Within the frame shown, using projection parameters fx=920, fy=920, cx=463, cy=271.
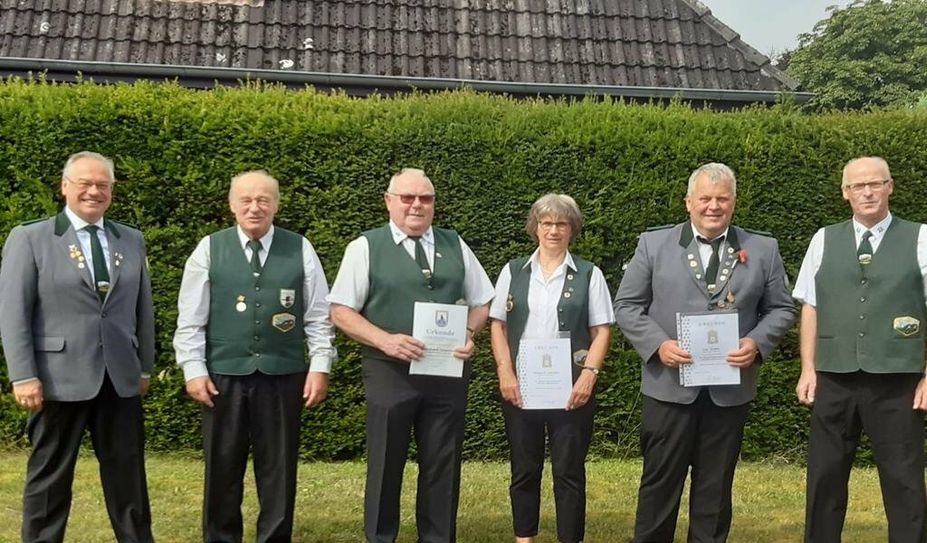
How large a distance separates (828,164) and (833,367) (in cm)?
321

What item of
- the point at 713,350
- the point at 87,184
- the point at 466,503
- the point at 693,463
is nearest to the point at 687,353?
the point at 713,350

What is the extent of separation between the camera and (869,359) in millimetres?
4391

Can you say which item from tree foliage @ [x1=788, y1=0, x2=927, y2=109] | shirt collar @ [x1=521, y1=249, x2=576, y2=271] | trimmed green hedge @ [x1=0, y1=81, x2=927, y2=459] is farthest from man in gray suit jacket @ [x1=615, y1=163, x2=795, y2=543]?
tree foliage @ [x1=788, y1=0, x2=927, y2=109]

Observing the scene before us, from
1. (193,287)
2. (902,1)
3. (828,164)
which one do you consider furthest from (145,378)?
(902,1)

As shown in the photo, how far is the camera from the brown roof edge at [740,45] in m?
9.87

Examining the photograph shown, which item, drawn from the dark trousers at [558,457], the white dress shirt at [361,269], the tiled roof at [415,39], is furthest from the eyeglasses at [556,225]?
the tiled roof at [415,39]

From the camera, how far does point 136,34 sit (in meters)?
9.20

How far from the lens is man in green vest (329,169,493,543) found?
14.7ft

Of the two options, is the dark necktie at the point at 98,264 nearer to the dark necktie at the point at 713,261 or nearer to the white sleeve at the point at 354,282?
the white sleeve at the point at 354,282

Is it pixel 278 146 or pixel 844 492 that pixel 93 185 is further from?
pixel 844 492

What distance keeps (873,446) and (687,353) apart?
1.03 meters

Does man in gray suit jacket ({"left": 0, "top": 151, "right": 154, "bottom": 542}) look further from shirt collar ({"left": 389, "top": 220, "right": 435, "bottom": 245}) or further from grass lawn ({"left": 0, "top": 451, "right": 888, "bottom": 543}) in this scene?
shirt collar ({"left": 389, "top": 220, "right": 435, "bottom": 245})

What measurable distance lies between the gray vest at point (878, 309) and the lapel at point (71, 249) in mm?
3562

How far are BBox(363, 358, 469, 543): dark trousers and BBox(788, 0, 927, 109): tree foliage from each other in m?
30.7
